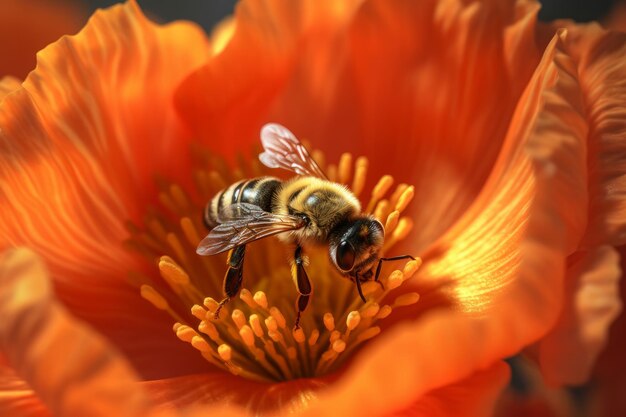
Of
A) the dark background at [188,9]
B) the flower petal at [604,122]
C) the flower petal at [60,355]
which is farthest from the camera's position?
the dark background at [188,9]

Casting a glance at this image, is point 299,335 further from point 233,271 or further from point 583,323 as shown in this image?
point 583,323

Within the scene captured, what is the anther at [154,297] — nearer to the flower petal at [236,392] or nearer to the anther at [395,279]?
the flower petal at [236,392]

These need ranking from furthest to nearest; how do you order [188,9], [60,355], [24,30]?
[188,9] → [24,30] → [60,355]

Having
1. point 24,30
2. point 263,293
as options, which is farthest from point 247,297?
point 24,30

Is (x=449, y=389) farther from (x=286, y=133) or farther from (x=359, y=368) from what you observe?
(x=286, y=133)

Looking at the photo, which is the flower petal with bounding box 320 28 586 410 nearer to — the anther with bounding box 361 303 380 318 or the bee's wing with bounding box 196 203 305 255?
the anther with bounding box 361 303 380 318

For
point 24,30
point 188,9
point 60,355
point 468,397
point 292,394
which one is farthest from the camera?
point 188,9

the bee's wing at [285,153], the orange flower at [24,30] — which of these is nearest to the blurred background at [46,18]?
the orange flower at [24,30]
